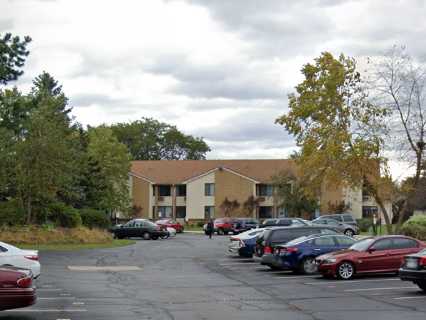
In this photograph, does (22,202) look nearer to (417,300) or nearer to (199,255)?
(199,255)

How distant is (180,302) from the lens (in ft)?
55.5

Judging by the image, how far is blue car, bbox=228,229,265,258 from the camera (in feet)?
107

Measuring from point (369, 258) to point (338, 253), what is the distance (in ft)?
3.15

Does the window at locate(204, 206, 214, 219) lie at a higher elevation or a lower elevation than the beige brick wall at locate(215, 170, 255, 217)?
lower

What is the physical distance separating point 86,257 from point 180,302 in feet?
56.3

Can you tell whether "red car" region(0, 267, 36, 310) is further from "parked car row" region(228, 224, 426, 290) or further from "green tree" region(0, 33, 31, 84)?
"green tree" region(0, 33, 31, 84)

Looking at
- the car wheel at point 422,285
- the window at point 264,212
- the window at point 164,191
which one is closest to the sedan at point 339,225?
the window at point 264,212

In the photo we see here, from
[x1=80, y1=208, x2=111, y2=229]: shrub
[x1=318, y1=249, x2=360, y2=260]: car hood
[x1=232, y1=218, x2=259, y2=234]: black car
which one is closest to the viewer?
[x1=318, y1=249, x2=360, y2=260]: car hood

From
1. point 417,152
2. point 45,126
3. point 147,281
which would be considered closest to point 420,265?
point 147,281

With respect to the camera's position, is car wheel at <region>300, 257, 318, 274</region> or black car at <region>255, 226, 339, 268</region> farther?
black car at <region>255, 226, 339, 268</region>

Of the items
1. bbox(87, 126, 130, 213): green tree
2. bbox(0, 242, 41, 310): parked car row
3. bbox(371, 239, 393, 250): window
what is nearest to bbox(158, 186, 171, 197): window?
bbox(87, 126, 130, 213): green tree

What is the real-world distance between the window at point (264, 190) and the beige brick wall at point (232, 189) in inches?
42.6

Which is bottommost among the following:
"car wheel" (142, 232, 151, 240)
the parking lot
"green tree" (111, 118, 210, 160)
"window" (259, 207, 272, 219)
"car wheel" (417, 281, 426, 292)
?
the parking lot

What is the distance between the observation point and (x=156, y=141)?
377ft
